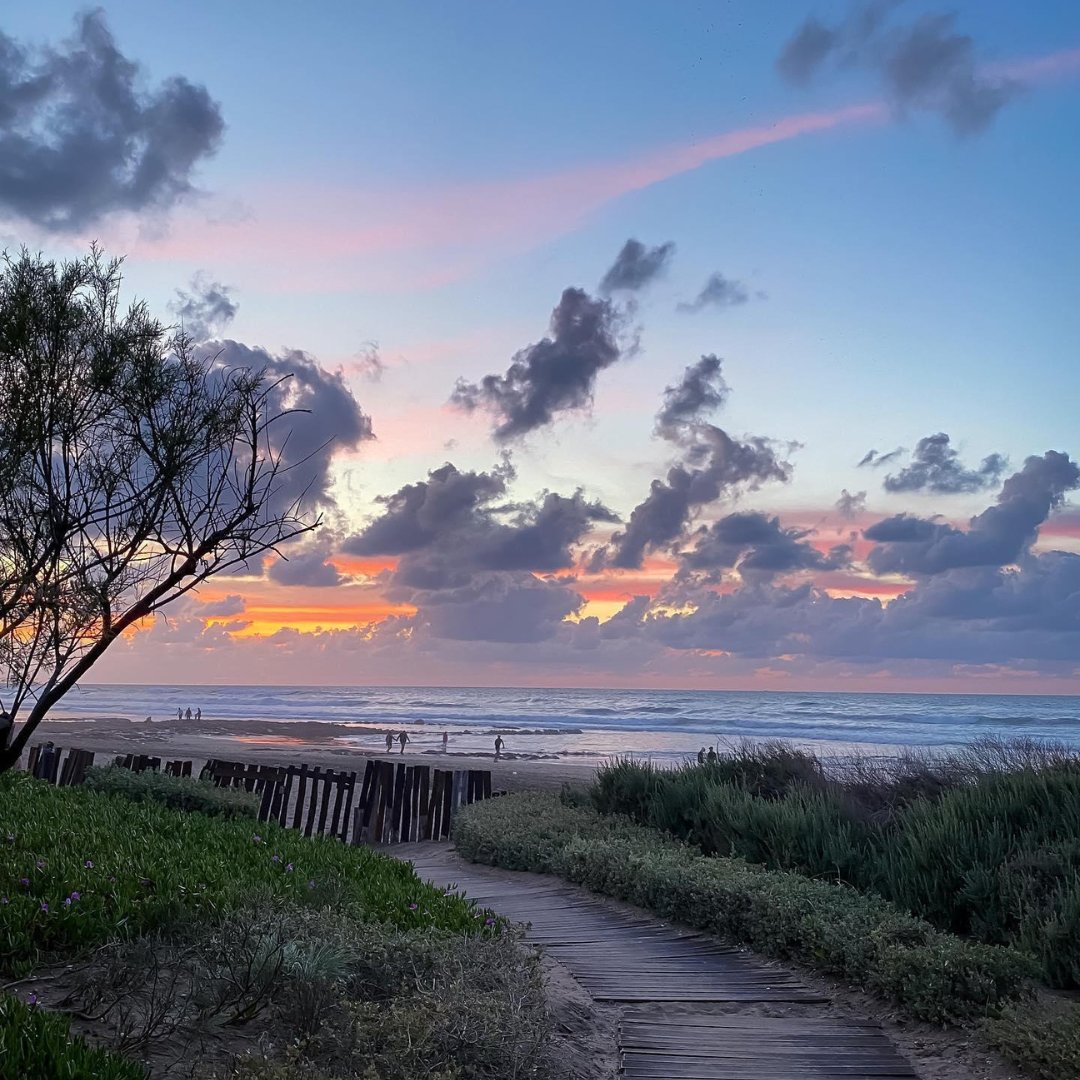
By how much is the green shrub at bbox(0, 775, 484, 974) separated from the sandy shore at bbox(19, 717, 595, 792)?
12.9 m

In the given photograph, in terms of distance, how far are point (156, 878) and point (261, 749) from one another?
1249 inches

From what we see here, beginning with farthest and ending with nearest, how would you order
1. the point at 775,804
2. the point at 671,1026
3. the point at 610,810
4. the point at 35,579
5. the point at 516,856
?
1. the point at 610,810
2. the point at 516,856
3. the point at 775,804
4. the point at 35,579
5. the point at 671,1026

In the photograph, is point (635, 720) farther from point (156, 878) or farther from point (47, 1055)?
point (47, 1055)

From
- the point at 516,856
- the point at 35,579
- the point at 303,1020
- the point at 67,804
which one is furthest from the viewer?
the point at 516,856

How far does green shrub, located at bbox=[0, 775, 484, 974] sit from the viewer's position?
513 centimetres

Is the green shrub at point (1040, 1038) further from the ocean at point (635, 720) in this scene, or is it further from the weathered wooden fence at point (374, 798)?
the ocean at point (635, 720)

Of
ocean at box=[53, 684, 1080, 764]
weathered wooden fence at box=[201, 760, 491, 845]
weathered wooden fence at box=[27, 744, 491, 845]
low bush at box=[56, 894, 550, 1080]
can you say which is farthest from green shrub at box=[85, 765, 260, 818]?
ocean at box=[53, 684, 1080, 764]

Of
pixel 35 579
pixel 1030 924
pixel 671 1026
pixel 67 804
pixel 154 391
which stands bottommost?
pixel 671 1026

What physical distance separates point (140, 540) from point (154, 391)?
133 cm

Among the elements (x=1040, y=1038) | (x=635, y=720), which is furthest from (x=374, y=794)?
(x=635, y=720)

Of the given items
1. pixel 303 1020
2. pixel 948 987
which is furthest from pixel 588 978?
pixel 303 1020

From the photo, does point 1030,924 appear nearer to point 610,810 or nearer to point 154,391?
point 610,810

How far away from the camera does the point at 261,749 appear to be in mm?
36062

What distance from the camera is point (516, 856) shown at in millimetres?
11062
